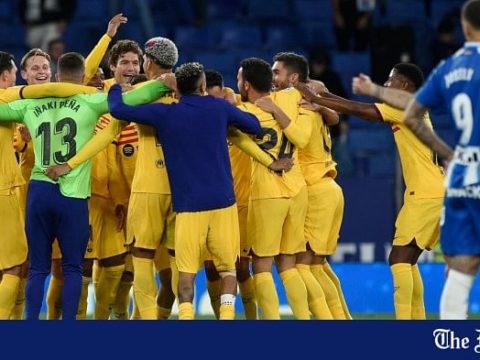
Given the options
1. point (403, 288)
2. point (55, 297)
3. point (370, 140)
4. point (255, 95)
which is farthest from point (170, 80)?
point (370, 140)

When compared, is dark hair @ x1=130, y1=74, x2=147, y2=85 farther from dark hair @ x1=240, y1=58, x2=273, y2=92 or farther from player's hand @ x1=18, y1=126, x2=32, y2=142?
player's hand @ x1=18, y1=126, x2=32, y2=142

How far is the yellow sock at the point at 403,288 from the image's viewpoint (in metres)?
11.1

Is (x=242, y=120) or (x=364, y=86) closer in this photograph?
(x=364, y=86)

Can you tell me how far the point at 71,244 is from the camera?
403 inches

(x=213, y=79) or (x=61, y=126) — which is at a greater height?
(x=213, y=79)

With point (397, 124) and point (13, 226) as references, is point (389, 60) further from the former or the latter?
point (13, 226)

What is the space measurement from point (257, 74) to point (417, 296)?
2.33m

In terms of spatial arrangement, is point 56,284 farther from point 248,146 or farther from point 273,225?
point 248,146

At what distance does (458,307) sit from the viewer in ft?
27.0

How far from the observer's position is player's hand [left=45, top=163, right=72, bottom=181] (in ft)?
33.3

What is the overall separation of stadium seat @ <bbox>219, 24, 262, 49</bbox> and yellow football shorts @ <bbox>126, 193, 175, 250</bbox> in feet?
27.9

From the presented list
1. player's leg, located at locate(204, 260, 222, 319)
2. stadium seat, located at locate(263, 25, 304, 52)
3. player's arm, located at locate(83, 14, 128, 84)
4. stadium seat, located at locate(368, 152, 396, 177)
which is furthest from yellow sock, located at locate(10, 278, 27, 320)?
stadium seat, located at locate(263, 25, 304, 52)
